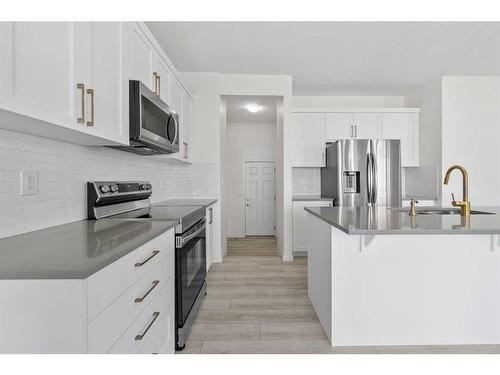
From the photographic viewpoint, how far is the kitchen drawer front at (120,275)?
3.08ft

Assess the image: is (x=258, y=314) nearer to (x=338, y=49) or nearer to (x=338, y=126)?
(x=338, y=49)

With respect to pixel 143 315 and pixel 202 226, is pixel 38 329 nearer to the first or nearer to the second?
pixel 143 315

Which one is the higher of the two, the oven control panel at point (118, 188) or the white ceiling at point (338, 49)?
the white ceiling at point (338, 49)

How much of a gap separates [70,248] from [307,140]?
3980mm

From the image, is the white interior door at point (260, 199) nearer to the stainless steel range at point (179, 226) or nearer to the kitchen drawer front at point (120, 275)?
the stainless steel range at point (179, 226)

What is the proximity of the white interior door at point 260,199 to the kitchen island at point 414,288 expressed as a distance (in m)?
4.59

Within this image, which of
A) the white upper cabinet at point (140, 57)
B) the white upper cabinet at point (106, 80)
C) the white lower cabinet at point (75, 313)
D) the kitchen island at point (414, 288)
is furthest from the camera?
the white upper cabinet at point (140, 57)

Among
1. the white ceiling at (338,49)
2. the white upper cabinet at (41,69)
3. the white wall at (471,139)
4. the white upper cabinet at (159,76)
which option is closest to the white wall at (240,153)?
the white ceiling at (338,49)

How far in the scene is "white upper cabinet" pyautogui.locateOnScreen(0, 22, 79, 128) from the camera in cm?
102

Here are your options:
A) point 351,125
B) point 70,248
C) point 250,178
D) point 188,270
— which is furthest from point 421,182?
point 70,248

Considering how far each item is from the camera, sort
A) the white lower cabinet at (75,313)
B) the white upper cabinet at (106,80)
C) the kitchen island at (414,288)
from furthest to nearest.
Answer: the kitchen island at (414,288)
the white upper cabinet at (106,80)
the white lower cabinet at (75,313)

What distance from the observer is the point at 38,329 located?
0.89 meters

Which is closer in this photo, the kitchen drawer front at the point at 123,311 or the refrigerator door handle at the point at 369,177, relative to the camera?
the kitchen drawer front at the point at 123,311

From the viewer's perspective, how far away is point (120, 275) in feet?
3.64
